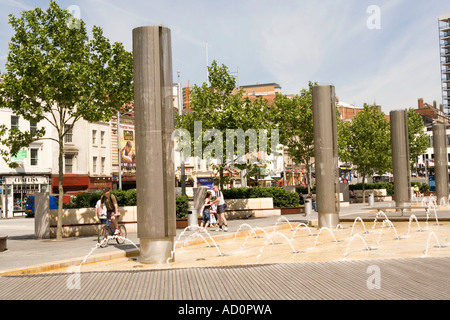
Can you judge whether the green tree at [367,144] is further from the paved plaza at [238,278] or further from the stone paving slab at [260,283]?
the stone paving slab at [260,283]

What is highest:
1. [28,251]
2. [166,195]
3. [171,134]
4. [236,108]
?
[236,108]

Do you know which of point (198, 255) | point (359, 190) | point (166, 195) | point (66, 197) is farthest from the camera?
point (359, 190)

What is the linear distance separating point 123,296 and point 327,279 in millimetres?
3321

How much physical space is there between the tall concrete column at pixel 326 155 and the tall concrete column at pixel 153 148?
29.6 ft

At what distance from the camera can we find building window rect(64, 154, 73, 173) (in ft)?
173

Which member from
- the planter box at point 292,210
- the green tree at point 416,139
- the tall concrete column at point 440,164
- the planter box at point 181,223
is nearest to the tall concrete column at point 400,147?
the planter box at point 292,210

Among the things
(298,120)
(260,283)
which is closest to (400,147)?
(298,120)

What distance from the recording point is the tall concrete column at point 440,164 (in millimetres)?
34188

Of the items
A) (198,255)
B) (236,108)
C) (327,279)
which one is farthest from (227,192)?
(327,279)

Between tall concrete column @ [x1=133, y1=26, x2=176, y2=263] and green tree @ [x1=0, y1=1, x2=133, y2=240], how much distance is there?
7.33 meters

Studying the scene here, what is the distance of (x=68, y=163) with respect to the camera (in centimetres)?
5300

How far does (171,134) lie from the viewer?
470 inches

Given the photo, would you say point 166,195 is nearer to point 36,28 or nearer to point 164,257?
point 164,257

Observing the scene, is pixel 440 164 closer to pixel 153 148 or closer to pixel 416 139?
pixel 416 139
